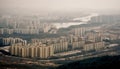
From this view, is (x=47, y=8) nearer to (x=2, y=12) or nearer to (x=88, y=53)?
(x=2, y=12)

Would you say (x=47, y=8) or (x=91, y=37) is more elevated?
(x=47, y=8)

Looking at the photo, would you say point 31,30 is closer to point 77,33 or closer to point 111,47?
point 77,33

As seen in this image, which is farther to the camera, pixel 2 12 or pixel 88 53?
pixel 2 12

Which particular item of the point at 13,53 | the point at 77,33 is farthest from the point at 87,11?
the point at 13,53

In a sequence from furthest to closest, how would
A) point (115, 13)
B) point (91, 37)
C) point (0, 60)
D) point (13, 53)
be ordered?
point (115, 13) < point (91, 37) < point (13, 53) < point (0, 60)

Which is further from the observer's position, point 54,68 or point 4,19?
point 4,19

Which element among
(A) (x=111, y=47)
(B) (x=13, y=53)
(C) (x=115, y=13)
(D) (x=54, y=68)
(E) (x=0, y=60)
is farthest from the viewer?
(C) (x=115, y=13)

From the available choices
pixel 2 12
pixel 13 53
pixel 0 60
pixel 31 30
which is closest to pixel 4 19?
pixel 2 12

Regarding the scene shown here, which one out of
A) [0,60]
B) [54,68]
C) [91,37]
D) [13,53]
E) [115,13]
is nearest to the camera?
[54,68]

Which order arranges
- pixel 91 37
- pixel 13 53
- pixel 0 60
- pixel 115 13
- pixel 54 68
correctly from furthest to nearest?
pixel 115 13 → pixel 91 37 → pixel 13 53 → pixel 0 60 → pixel 54 68
